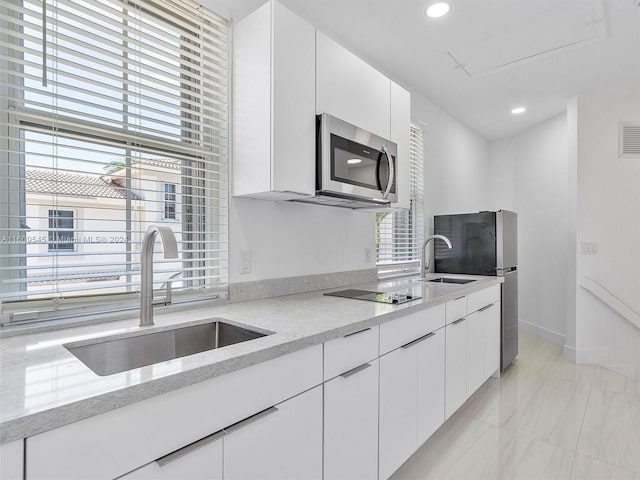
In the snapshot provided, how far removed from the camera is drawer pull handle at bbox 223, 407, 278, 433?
0.99m

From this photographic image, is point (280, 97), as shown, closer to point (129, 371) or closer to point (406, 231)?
point (129, 371)

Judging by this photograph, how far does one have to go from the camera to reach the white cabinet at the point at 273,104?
5.36ft

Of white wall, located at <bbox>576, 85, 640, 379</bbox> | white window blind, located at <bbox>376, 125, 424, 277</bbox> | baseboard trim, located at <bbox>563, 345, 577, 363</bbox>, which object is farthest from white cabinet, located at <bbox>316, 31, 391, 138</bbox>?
baseboard trim, located at <bbox>563, 345, 577, 363</bbox>

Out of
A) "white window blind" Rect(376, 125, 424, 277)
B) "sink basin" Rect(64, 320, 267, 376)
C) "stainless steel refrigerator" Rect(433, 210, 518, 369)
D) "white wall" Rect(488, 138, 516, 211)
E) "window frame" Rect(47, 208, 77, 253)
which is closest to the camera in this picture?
"sink basin" Rect(64, 320, 267, 376)

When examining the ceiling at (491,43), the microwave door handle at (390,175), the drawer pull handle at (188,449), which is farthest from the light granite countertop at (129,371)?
the ceiling at (491,43)

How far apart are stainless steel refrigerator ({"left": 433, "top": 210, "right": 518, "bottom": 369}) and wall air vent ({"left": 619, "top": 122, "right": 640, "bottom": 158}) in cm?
119

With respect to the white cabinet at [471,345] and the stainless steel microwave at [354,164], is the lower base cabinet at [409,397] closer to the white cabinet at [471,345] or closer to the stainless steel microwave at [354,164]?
the white cabinet at [471,345]

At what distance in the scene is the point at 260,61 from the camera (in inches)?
65.9

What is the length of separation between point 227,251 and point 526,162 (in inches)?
172

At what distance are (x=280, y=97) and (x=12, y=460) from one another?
58.3 inches

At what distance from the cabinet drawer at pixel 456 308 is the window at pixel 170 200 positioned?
1.60m

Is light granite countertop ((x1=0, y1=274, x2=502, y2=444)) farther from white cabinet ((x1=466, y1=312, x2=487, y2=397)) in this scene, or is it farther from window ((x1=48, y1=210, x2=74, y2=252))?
white cabinet ((x1=466, y1=312, x2=487, y2=397))

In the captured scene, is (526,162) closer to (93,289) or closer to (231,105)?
(231,105)

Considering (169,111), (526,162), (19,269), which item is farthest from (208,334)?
(526,162)
